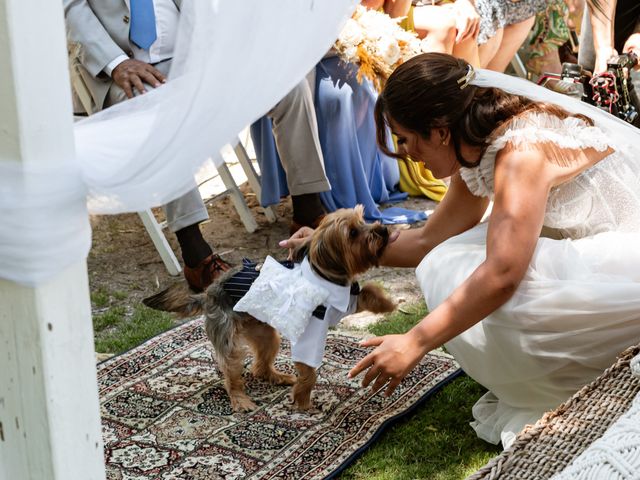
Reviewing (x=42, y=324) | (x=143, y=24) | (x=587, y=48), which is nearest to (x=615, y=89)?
(x=587, y=48)

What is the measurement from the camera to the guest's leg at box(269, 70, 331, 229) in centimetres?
541

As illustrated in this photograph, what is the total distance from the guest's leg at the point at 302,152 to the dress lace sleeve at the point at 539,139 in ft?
7.37

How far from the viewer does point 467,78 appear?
121 inches

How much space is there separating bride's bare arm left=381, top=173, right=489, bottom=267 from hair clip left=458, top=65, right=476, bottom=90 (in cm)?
50

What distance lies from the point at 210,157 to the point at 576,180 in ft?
5.89

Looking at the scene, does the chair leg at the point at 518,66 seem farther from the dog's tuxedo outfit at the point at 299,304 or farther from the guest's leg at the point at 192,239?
the dog's tuxedo outfit at the point at 299,304

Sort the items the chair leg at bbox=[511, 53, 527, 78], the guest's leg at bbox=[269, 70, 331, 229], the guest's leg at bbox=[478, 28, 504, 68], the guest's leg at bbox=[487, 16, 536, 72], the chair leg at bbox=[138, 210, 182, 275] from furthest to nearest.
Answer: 1. the chair leg at bbox=[511, 53, 527, 78]
2. the guest's leg at bbox=[487, 16, 536, 72]
3. the guest's leg at bbox=[478, 28, 504, 68]
4. the guest's leg at bbox=[269, 70, 331, 229]
5. the chair leg at bbox=[138, 210, 182, 275]

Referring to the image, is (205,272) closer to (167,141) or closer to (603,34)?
(603,34)

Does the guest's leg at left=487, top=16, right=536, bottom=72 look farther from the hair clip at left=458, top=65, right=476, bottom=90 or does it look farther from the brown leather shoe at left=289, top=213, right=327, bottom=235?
the hair clip at left=458, top=65, right=476, bottom=90

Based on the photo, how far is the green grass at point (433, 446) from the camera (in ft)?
10.4

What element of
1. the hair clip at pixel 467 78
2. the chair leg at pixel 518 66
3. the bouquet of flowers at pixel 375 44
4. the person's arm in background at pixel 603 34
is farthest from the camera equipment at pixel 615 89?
A: the chair leg at pixel 518 66

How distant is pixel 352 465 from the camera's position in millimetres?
3225

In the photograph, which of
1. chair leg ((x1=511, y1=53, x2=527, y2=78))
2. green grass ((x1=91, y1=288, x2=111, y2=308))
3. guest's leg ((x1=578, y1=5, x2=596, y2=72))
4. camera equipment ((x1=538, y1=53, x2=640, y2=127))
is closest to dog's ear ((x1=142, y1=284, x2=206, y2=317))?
green grass ((x1=91, y1=288, x2=111, y2=308))

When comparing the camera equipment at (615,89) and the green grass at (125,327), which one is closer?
the green grass at (125,327)
